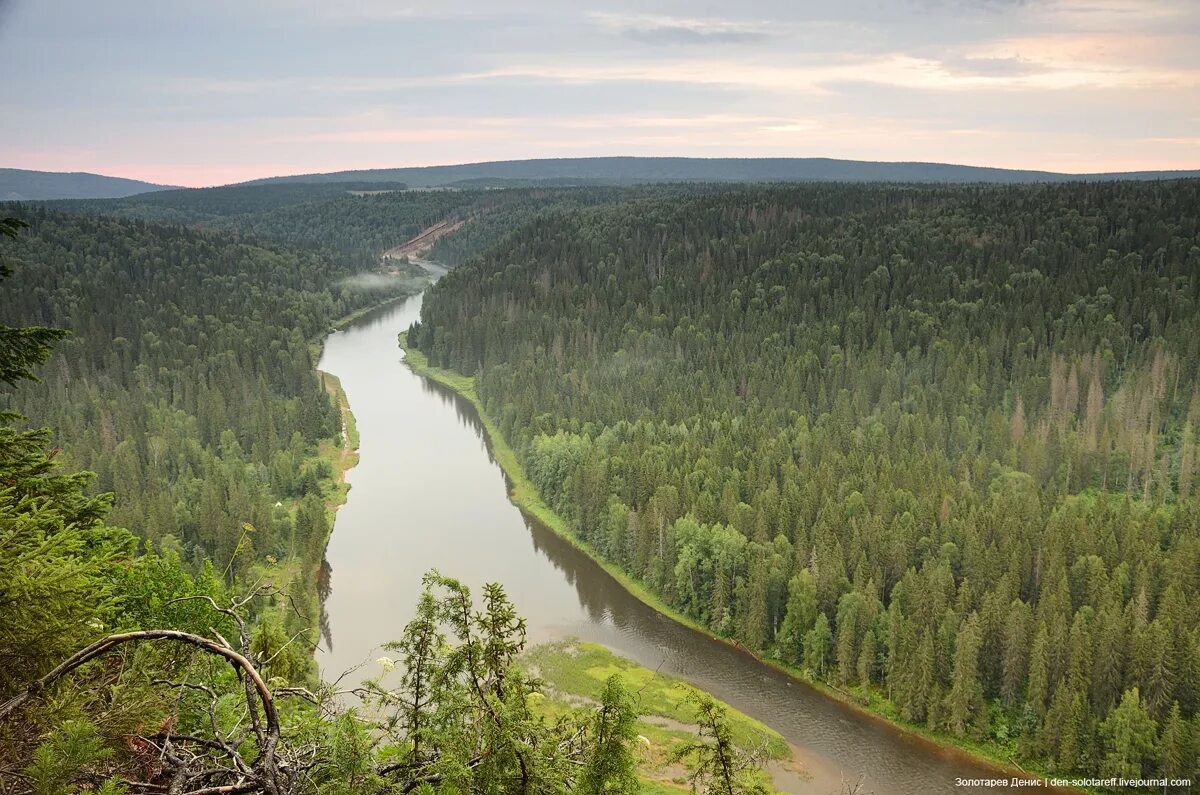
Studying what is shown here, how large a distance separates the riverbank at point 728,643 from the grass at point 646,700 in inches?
212

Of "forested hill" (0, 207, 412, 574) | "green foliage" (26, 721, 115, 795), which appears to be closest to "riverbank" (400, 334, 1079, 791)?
"forested hill" (0, 207, 412, 574)

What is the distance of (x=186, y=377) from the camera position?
95.4 meters

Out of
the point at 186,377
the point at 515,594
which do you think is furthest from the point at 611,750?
the point at 186,377

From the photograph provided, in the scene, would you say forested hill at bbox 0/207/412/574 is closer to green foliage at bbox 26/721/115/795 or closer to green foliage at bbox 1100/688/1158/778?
green foliage at bbox 26/721/115/795

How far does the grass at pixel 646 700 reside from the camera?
3688 cm

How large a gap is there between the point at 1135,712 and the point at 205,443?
74153 mm

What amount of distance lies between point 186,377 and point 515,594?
5848cm

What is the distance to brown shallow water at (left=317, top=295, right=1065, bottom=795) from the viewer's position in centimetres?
3931

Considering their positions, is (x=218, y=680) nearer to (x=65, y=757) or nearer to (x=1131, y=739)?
(x=65, y=757)

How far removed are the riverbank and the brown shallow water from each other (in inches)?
14.8

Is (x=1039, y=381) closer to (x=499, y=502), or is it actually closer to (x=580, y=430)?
(x=580, y=430)

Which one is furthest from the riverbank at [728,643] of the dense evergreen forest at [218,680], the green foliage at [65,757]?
the green foliage at [65,757]

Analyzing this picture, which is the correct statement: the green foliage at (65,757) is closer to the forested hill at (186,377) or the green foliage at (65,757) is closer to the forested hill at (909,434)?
the forested hill at (186,377)

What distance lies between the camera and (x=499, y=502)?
7094 centimetres
